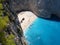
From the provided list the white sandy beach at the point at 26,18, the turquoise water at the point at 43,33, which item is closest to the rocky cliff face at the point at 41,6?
the white sandy beach at the point at 26,18

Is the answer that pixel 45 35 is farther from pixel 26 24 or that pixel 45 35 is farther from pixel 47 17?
pixel 47 17

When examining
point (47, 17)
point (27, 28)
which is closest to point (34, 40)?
point (27, 28)

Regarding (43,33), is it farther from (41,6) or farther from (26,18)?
(41,6)

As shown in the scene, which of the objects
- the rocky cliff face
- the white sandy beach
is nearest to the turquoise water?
the white sandy beach

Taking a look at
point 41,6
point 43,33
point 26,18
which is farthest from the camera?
point 41,6

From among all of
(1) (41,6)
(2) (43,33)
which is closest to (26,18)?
(1) (41,6)
